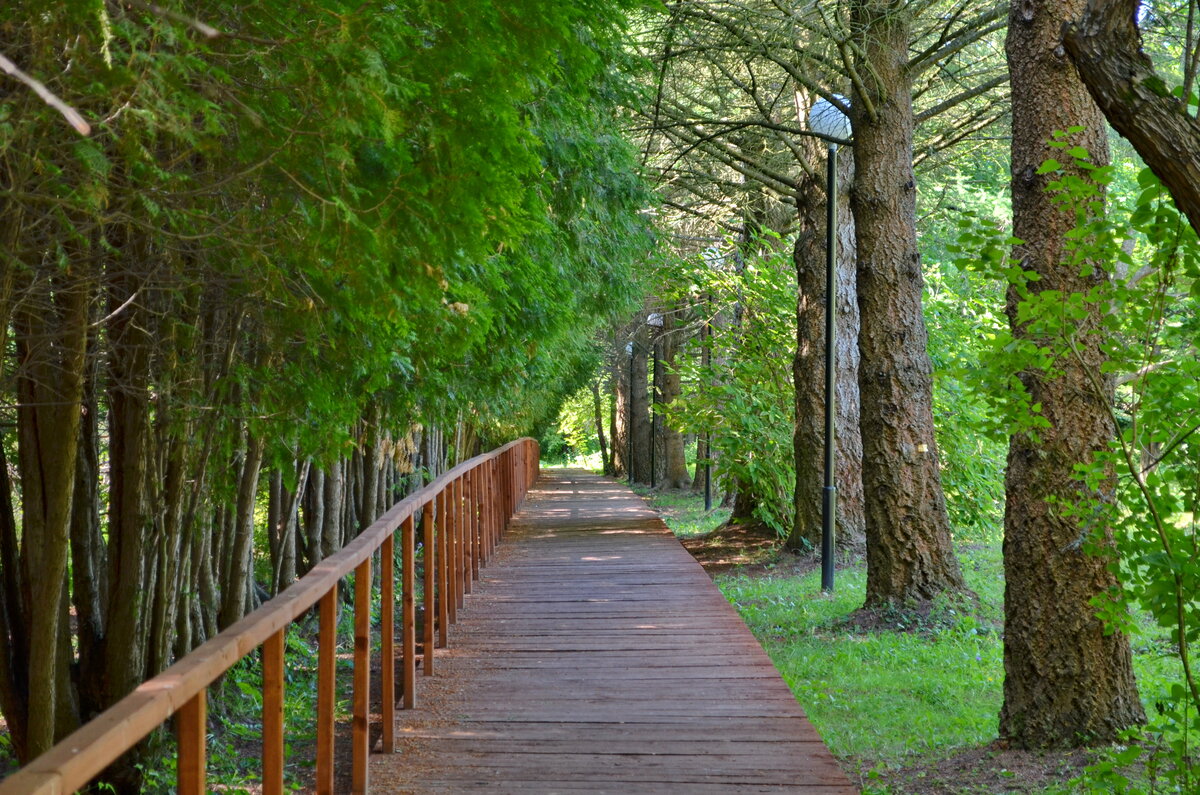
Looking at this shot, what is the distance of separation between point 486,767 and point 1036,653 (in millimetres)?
2431

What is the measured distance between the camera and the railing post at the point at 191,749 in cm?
216

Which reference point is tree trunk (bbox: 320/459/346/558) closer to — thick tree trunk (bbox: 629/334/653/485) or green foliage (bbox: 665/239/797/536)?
green foliage (bbox: 665/239/797/536)

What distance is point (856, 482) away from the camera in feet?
41.7

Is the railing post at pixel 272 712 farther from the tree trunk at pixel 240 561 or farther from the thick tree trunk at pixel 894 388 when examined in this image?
the thick tree trunk at pixel 894 388

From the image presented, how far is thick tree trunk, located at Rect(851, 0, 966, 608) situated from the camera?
28.0ft

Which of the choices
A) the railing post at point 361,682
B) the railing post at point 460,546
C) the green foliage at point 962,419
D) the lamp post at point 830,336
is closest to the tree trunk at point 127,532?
the railing post at point 361,682

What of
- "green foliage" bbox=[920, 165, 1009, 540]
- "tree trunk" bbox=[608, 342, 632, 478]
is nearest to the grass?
"green foliage" bbox=[920, 165, 1009, 540]

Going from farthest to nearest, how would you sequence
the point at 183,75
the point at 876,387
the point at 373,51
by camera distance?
the point at 876,387
the point at 373,51
the point at 183,75

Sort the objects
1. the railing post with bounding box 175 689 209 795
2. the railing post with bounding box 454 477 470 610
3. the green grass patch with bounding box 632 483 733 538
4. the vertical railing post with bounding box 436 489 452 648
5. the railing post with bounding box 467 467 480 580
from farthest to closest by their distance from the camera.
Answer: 1. the green grass patch with bounding box 632 483 733 538
2. the railing post with bounding box 467 467 480 580
3. the railing post with bounding box 454 477 470 610
4. the vertical railing post with bounding box 436 489 452 648
5. the railing post with bounding box 175 689 209 795

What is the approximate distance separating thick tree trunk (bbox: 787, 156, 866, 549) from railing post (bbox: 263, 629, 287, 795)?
1008 cm

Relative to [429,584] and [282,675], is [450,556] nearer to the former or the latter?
[429,584]

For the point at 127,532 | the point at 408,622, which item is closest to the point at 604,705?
the point at 408,622

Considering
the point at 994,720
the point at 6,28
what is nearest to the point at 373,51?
the point at 6,28

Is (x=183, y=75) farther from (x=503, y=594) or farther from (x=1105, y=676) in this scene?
(x=503, y=594)
